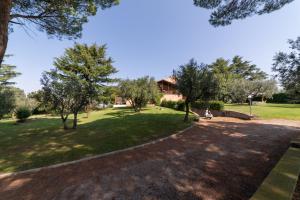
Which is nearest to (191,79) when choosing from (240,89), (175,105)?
(175,105)

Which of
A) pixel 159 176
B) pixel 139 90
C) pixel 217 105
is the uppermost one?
pixel 139 90

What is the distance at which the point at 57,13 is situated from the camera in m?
8.85

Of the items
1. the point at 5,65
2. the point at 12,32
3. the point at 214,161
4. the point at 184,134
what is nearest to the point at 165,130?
the point at 184,134

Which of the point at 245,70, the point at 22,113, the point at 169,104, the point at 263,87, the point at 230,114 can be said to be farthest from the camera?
the point at 245,70

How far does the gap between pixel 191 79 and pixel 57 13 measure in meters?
9.66

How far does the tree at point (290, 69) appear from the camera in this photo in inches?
261

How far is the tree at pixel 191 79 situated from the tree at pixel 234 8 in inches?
161

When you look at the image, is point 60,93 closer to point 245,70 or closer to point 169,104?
point 169,104

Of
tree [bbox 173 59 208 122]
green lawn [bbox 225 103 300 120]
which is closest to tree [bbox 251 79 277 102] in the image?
green lawn [bbox 225 103 300 120]

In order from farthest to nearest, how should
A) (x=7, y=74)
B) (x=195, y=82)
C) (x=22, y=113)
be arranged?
(x=7, y=74), (x=22, y=113), (x=195, y=82)

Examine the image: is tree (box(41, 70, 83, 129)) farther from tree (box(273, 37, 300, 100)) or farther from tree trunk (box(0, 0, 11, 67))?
tree (box(273, 37, 300, 100))

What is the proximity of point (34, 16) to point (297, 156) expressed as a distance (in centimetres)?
1215

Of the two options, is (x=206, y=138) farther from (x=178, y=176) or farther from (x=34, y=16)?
(x=34, y=16)

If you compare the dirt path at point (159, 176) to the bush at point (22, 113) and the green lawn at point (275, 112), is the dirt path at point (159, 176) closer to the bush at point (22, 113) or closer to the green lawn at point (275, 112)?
the green lawn at point (275, 112)
